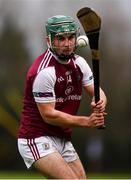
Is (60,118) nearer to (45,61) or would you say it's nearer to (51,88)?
(51,88)

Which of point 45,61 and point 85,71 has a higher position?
point 45,61

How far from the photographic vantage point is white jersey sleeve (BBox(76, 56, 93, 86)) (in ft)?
23.4

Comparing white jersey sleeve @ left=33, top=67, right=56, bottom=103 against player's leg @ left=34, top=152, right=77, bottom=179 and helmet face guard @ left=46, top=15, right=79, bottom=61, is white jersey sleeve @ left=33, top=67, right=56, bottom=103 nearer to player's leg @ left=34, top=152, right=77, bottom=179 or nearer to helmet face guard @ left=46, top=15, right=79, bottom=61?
helmet face guard @ left=46, top=15, right=79, bottom=61

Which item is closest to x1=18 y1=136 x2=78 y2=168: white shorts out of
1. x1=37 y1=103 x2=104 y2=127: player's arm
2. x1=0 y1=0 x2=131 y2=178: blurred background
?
x1=37 y1=103 x2=104 y2=127: player's arm

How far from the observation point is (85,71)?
720 cm

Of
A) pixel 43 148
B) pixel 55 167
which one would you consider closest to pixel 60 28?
pixel 43 148

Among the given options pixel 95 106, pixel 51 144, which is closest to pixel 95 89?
pixel 95 106

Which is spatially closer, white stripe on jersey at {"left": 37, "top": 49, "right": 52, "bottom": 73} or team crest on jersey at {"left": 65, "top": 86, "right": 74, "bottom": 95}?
white stripe on jersey at {"left": 37, "top": 49, "right": 52, "bottom": 73}

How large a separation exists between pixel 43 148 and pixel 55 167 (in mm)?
228

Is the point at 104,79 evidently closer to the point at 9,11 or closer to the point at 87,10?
the point at 9,11

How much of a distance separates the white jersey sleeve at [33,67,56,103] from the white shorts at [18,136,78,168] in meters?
0.40

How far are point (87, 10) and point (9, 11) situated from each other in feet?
42.2

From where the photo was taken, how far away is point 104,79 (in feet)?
63.2

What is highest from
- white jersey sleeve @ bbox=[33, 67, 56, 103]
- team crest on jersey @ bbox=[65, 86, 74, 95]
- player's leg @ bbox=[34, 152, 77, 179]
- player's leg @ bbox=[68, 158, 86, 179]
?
white jersey sleeve @ bbox=[33, 67, 56, 103]
